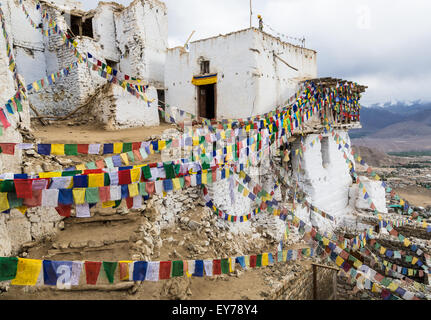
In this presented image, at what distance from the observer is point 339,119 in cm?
1407

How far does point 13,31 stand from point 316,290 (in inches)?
714

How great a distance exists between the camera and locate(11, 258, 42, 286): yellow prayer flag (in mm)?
3490

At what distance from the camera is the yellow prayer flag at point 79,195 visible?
427cm

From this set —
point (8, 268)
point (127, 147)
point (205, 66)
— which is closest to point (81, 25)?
point (205, 66)

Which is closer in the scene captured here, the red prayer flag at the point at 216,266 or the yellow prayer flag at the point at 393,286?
the red prayer flag at the point at 216,266

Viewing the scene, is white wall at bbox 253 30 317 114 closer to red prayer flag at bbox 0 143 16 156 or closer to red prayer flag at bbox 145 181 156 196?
red prayer flag at bbox 145 181 156 196

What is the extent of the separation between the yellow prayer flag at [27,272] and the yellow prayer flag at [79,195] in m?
1.02

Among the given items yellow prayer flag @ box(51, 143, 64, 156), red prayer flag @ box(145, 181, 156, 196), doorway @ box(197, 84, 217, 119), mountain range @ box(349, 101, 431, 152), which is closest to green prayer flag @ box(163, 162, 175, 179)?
red prayer flag @ box(145, 181, 156, 196)

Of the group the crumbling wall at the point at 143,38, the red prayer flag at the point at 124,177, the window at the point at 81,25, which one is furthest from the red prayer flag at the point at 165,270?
the window at the point at 81,25

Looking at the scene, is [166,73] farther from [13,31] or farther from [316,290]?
[316,290]

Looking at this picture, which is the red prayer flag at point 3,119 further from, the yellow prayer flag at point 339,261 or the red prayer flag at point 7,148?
the yellow prayer flag at point 339,261

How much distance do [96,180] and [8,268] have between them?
163 centimetres

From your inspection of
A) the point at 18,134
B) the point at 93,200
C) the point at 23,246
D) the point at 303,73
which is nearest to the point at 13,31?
the point at 18,134

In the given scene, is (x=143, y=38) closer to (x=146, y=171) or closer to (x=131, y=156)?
(x=131, y=156)
